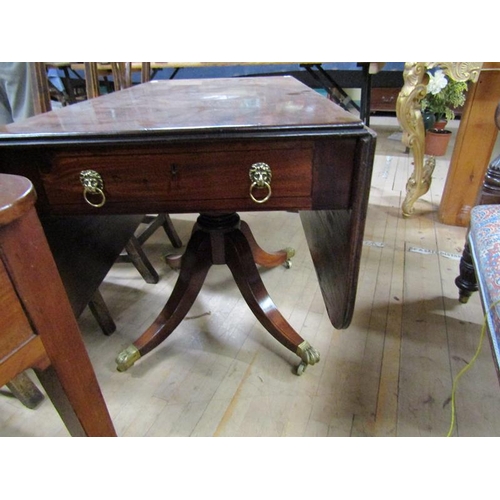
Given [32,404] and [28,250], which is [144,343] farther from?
[28,250]

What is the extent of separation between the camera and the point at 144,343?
1040mm

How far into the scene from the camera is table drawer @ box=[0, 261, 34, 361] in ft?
1.37

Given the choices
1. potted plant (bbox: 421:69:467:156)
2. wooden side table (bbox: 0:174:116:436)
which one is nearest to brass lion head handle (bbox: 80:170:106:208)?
wooden side table (bbox: 0:174:116:436)

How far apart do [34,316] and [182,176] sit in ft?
1.08

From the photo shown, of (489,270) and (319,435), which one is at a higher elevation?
(489,270)

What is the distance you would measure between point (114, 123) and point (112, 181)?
0.37 feet

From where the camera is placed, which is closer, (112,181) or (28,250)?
(28,250)

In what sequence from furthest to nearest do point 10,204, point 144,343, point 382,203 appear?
point 382,203
point 144,343
point 10,204

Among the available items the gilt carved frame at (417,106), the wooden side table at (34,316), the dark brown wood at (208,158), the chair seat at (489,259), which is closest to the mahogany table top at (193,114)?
the dark brown wood at (208,158)

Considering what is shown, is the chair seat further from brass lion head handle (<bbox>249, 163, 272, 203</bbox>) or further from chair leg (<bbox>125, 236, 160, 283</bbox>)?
chair leg (<bbox>125, 236, 160, 283</bbox>)

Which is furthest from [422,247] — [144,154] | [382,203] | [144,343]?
[144,154]

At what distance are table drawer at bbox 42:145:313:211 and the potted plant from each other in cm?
132

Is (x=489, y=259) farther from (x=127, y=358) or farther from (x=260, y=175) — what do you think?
(x=127, y=358)

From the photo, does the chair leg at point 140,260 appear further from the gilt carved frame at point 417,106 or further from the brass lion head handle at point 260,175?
the gilt carved frame at point 417,106
